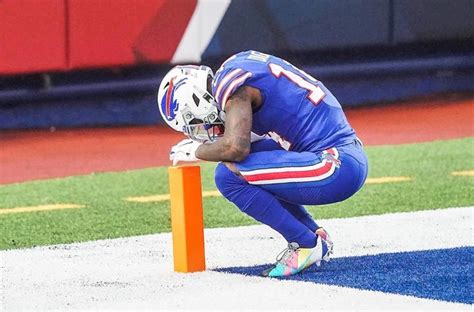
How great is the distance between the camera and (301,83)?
5121 millimetres

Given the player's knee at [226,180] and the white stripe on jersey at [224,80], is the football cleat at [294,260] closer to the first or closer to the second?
the player's knee at [226,180]

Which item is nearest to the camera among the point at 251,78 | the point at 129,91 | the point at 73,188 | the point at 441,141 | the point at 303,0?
the point at 251,78

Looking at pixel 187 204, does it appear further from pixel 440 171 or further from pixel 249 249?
pixel 440 171

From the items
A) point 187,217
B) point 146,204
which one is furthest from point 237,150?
point 146,204

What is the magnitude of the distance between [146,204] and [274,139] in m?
3.15

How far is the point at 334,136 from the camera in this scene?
16.9 ft

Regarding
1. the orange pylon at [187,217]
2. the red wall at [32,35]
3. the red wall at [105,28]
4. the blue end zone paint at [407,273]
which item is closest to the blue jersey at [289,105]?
the orange pylon at [187,217]

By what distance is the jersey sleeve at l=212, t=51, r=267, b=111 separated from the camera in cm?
492

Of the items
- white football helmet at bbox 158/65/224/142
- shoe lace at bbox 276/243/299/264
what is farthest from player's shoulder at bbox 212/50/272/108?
shoe lace at bbox 276/243/299/264

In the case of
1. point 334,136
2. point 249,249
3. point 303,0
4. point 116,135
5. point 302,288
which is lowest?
point 116,135

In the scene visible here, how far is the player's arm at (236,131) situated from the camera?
4887 millimetres

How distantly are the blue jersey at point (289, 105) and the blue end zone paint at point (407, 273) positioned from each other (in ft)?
1.86

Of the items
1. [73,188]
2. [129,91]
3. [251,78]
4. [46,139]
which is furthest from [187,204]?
[129,91]

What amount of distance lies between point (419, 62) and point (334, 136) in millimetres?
12136
